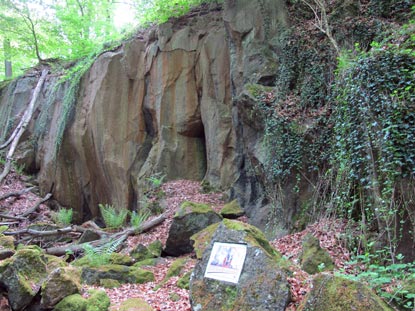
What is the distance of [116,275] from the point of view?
20.7 ft

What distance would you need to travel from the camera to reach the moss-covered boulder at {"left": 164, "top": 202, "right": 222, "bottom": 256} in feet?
26.4

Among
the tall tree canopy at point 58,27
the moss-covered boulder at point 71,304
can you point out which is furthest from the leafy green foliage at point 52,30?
the moss-covered boulder at point 71,304

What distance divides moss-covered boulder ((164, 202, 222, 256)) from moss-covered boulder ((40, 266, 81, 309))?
321 cm

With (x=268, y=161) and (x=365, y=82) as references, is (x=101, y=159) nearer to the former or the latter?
(x=268, y=161)

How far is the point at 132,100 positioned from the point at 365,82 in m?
9.95

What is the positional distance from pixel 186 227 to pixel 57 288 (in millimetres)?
3559

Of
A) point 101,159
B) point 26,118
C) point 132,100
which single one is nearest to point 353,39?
point 132,100

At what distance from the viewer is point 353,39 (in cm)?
782

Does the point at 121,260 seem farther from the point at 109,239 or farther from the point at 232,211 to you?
the point at 232,211

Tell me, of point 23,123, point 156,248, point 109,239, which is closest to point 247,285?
point 156,248

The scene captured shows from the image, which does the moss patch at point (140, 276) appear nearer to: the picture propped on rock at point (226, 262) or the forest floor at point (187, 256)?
the forest floor at point (187, 256)

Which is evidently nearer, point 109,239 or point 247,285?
point 247,285

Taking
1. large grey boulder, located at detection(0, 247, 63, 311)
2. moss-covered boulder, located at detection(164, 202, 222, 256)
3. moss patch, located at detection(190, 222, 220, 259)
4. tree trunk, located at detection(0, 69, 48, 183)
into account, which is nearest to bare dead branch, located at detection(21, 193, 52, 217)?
tree trunk, located at detection(0, 69, 48, 183)

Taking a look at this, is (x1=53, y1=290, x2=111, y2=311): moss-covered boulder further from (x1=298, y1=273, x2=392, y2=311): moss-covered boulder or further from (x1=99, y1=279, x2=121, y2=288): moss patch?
(x1=298, y1=273, x2=392, y2=311): moss-covered boulder
